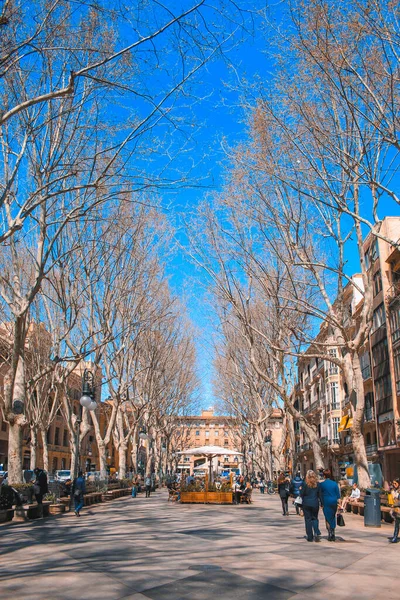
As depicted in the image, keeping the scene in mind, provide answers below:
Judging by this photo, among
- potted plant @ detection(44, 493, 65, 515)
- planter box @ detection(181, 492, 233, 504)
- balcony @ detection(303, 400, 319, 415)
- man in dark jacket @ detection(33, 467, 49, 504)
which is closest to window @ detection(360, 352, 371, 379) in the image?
planter box @ detection(181, 492, 233, 504)

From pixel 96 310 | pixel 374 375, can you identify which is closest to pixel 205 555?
pixel 96 310

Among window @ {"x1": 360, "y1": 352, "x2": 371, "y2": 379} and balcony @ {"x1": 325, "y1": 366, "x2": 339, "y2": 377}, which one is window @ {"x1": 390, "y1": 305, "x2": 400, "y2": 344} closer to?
window @ {"x1": 360, "y1": 352, "x2": 371, "y2": 379}

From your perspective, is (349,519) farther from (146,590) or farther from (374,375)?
(374,375)

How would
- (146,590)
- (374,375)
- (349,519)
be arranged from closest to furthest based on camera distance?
1. (146,590)
2. (349,519)
3. (374,375)

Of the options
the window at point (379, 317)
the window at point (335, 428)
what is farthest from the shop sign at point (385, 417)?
the window at point (335, 428)

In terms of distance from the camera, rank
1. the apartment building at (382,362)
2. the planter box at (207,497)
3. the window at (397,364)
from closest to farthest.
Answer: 1. the planter box at (207,497)
2. the window at (397,364)
3. the apartment building at (382,362)

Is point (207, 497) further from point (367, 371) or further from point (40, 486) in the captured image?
point (367, 371)

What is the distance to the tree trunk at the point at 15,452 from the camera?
→ 1533cm

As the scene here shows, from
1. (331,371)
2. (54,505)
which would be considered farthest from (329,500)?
(331,371)

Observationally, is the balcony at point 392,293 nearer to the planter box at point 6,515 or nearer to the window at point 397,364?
the window at point 397,364

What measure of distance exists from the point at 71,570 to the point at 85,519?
8.07 meters

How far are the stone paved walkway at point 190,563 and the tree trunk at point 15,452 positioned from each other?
276 centimetres

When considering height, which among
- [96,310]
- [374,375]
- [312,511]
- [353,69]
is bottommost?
[312,511]

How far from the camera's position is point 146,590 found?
6.47 metres
